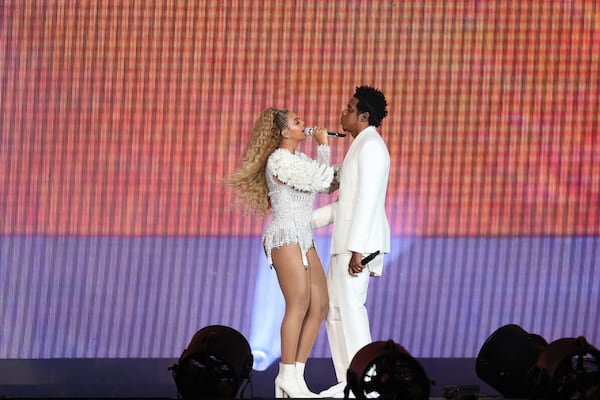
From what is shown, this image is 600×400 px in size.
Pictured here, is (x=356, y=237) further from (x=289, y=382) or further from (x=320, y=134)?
(x=289, y=382)

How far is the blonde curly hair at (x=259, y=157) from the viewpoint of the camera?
4590 millimetres

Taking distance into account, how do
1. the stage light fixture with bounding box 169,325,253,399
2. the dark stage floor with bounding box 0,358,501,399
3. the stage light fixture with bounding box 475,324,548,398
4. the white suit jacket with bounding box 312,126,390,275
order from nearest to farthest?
1. the stage light fixture with bounding box 169,325,253,399
2. the stage light fixture with bounding box 475,324,548,398
3. the white suit jacket with bounding box 312,126,390,275
4. the dark stage floor with bounding box 0,358,501,399

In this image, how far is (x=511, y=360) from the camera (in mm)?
4285

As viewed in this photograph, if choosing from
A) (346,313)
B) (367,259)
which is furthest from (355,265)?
(346,313)

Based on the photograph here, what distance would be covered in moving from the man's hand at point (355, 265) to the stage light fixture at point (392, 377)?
0.68m

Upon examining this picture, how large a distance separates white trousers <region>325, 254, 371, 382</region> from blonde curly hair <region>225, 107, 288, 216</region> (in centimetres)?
44

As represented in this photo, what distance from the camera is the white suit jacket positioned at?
176 inches

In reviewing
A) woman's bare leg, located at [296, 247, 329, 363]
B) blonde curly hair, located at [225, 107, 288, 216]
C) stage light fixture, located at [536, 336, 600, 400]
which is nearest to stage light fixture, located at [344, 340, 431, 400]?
stage light fixture, located at [536, 336, 600, 400]

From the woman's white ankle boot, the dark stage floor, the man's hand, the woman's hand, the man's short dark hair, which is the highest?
the man's short dark hair

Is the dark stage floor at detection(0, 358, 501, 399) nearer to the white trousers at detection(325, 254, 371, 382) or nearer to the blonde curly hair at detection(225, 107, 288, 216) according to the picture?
the white trousers at detection(325, 254, 371, 382)

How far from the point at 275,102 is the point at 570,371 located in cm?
257

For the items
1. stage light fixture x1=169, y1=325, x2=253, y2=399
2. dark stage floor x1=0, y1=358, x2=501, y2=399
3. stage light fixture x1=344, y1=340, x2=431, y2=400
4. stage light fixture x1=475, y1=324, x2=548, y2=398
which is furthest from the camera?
dark stage floor x1=0, y1=358, x2=501, y2=399

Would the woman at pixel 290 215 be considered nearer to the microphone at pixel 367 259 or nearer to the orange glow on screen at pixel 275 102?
the microphone at pixel 367 259

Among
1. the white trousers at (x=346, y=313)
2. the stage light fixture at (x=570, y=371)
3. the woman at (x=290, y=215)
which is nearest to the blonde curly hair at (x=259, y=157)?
the woman at (x=290, y=215)
